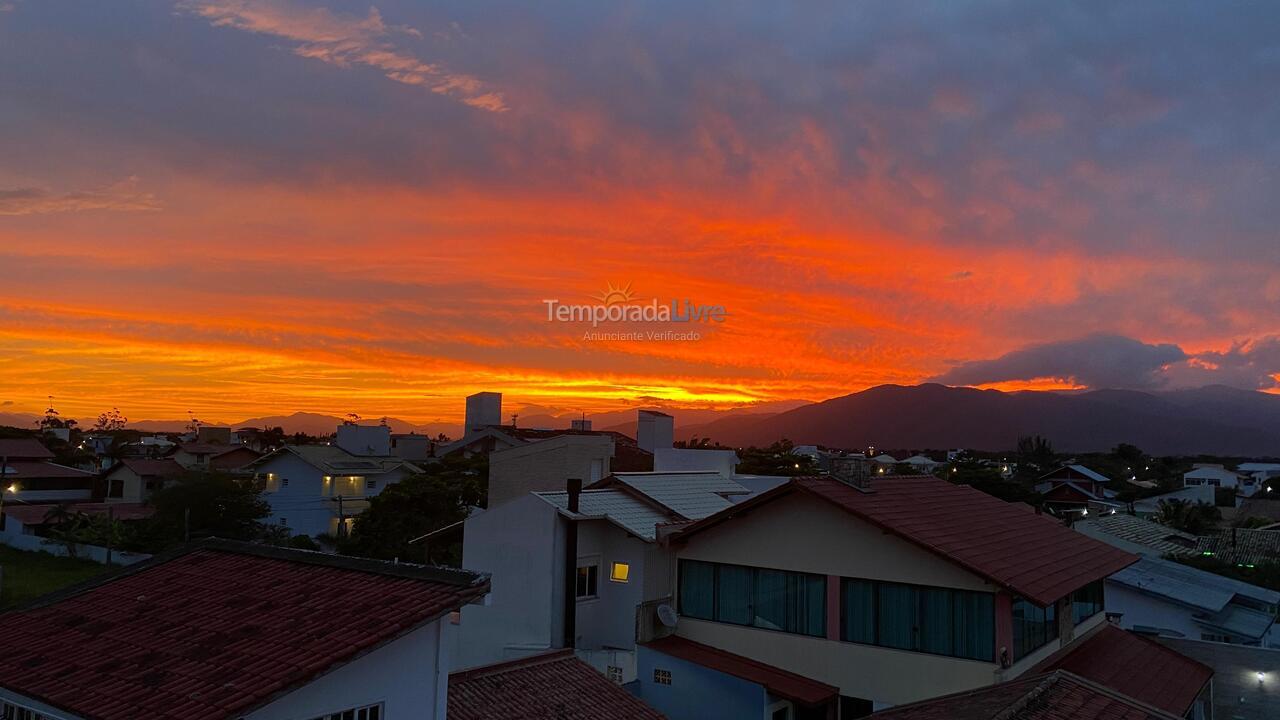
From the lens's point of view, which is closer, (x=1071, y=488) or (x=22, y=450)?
(x=22, y=450)

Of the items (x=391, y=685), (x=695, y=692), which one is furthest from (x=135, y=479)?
(x=391, y=685)

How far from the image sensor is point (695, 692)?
21.2 m

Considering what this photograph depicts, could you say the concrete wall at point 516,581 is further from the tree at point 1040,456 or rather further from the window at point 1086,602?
the tree at point 1040,456

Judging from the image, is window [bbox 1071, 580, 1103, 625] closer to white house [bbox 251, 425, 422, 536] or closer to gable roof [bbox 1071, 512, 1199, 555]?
gable roof [bbox 1071, 512, 1199, 555]

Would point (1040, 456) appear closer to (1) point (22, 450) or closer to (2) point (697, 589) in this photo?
(2) point (697, 589)

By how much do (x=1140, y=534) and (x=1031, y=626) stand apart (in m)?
27.1

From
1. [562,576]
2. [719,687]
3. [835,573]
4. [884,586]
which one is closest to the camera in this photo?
[884,586]

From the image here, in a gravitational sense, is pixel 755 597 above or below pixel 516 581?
above

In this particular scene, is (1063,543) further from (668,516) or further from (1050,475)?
(1050,475)

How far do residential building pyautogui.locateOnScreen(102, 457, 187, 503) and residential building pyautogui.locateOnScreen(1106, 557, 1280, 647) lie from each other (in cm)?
6578

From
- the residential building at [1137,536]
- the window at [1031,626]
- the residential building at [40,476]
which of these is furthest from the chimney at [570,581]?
the residential building at [40,476]

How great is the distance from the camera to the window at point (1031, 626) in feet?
60.8

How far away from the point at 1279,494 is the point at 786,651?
9400 cm

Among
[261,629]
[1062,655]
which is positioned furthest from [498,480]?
[261,629]
